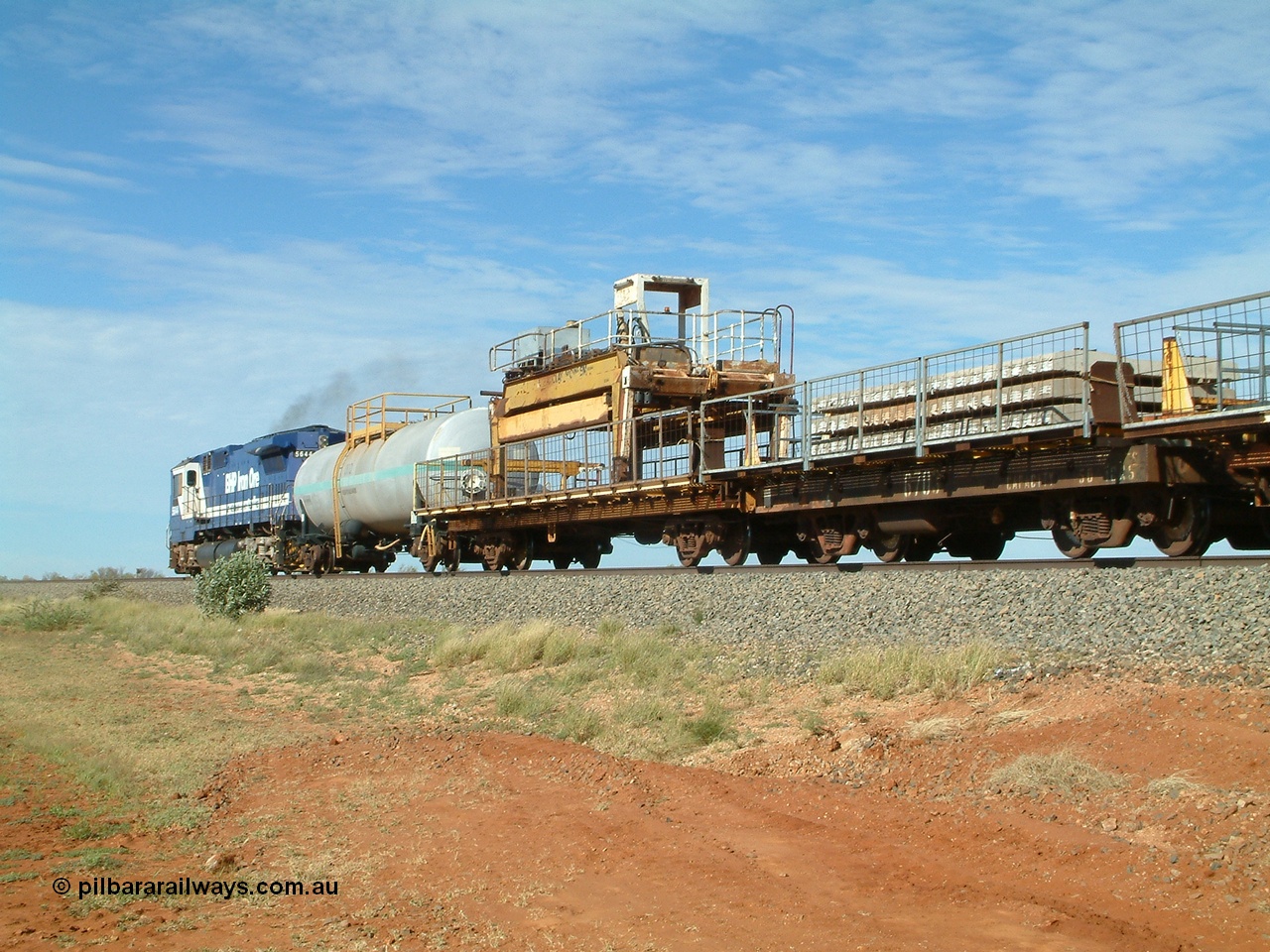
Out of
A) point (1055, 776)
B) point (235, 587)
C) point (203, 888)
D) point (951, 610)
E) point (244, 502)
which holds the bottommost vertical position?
point (203, 888)

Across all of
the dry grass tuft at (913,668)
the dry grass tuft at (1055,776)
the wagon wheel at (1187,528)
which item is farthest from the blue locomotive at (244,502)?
the dry grass tuft at (1055,776)

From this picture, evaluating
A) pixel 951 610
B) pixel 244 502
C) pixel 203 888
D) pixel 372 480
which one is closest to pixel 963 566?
pixel 951 610

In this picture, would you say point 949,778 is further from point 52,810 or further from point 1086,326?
point 52,810

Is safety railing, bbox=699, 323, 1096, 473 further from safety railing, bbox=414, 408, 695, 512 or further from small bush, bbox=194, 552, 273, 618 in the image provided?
small bush, bbox=194, 552, 273, 618

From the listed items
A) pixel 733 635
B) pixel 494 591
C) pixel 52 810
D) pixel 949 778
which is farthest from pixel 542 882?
pixel 494 591

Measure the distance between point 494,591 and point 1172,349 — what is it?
12.0 m

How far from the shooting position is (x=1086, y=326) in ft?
39.7

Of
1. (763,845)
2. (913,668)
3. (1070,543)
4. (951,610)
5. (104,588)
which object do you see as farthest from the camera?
(104,588)

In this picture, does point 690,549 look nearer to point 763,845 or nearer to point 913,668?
point 913,668

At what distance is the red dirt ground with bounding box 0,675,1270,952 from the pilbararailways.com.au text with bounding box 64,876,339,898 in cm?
9

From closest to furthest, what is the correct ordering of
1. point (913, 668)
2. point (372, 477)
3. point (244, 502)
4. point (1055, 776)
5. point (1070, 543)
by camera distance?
point (1055, 776) < point (913, 668) < point (1070, 543) < point (372, 477) < point (244, 502)

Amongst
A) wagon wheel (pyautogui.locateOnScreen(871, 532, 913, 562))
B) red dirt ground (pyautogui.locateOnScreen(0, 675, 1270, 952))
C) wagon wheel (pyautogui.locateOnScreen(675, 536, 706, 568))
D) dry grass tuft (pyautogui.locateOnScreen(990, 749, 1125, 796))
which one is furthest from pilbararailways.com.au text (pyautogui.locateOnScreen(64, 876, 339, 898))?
wagon wheel (pyautogui.locateOnScreen(675, 536, 706, 568))

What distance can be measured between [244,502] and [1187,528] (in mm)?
29822

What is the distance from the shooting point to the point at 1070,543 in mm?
13172
